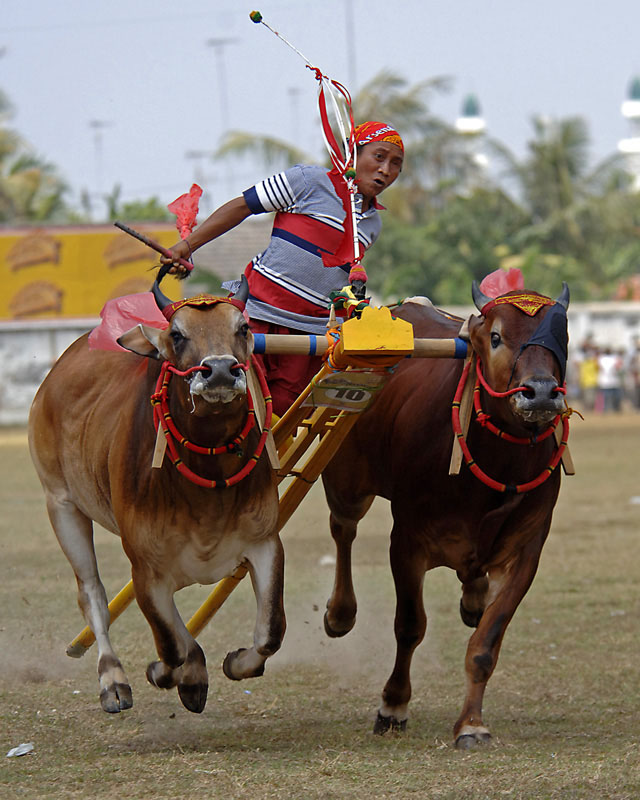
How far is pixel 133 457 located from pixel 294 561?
20.0 ft

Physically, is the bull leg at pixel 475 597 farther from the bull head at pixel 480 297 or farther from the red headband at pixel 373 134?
the red headband at pixel 373 134

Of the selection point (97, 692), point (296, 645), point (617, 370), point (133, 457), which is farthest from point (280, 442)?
point (617, 370)

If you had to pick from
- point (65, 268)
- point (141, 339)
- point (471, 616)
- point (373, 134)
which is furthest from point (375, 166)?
point (65, 268)

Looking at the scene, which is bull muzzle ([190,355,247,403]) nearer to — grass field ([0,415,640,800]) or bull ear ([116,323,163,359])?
bull ear ([116,323,163,359])

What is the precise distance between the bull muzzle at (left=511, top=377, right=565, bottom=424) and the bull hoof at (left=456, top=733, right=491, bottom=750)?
134 cm

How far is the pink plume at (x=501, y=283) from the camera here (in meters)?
6.30

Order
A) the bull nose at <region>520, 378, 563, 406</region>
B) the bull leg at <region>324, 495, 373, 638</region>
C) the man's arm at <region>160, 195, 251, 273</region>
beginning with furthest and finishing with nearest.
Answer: the bull leg at <region>324, 495, 373, 638</region> < the man's arm at <region>160, 195, 251, 273</region> < the bull nose at <region>520, 378, 563, 406</region>

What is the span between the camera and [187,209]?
6031 millimetres

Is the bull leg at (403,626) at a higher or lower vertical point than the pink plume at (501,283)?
lower

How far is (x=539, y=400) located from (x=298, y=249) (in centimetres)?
151

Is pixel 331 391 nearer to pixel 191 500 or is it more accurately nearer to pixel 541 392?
pixel 191 500

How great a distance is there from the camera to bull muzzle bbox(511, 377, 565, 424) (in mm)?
5250

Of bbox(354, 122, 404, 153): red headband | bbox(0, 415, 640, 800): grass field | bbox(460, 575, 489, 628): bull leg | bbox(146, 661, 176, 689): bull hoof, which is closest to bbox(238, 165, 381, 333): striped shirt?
bbox(354, 122, 404, 153): red headband

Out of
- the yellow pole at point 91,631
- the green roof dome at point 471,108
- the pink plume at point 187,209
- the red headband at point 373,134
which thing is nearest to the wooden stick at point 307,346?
the pink plume at point 187,209
